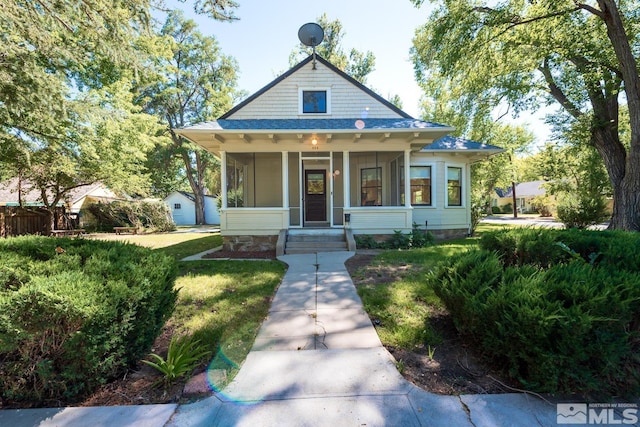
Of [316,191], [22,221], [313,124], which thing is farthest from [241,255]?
[22,221]

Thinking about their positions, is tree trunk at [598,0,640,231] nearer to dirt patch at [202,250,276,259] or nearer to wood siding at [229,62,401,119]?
wood siding at [229,62,401,119]

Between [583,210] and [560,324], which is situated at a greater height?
[583,210]

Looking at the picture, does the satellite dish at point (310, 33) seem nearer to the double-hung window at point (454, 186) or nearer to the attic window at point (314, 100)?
the attic window at point (314, 100)

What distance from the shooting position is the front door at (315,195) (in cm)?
1128

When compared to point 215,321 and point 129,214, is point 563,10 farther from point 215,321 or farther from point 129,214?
point 129,214

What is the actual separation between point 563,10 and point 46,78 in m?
12.9

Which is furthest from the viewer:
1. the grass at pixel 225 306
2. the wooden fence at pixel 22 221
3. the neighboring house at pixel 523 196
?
the neighboring house at pixel 523 196

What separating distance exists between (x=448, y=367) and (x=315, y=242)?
6.20m

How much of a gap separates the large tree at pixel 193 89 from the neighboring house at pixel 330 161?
17.0 meters

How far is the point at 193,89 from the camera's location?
27.0m

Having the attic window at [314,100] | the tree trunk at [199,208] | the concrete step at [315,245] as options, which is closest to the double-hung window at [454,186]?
the concrete step at [315,245]

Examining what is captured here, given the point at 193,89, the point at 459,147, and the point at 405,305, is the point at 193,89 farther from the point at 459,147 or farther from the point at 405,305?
the point at 405,305

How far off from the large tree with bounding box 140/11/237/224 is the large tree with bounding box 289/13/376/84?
760 centimetres

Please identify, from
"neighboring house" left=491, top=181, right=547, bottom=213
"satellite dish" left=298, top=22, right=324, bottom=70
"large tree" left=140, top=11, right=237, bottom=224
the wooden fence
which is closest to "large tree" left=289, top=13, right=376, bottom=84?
"large tree" left=140, top=11, right=237, bottom=224
